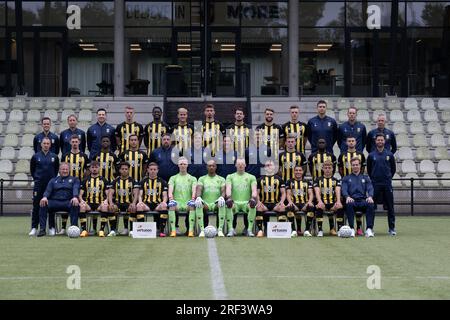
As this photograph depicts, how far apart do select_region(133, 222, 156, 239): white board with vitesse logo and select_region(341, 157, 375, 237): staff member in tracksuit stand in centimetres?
339

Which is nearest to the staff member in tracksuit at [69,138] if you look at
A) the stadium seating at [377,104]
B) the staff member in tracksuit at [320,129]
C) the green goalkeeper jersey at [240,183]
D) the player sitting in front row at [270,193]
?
the green goalkeeper jersey at [240,183]

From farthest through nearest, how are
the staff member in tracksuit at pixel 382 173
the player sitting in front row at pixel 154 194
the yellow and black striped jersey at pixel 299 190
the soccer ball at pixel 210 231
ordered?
the staff member in tracksuit at pixel 382 173
the yellow and black striped jersey at pixel 299 190
the player sitting in front row at pixel 154 194
the soccer ball at pixel 210 231

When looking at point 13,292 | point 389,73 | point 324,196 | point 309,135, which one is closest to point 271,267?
point 13,292

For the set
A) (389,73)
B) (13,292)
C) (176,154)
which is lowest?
(13,292)

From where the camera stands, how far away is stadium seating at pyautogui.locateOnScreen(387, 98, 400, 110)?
31322 millimetres

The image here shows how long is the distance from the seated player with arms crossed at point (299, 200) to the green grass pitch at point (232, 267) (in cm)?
74

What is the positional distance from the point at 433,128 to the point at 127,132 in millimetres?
11869

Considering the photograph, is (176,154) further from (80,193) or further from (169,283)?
(169,283)

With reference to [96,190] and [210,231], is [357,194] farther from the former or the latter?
[96,190]

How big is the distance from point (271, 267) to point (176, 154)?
662cm

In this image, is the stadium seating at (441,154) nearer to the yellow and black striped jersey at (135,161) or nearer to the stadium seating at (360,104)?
the stadium seating at (360,104)

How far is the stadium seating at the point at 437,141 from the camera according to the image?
2961 centimetres

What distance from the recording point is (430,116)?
30.8 metres

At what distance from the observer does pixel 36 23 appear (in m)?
33.0
